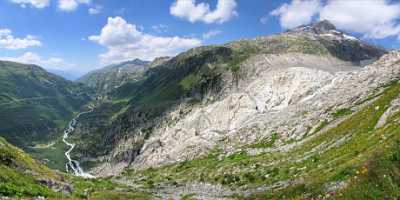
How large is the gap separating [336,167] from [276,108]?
116 m

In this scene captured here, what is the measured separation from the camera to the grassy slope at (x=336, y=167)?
2752cm

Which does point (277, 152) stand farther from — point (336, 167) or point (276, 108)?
point (276, 108)

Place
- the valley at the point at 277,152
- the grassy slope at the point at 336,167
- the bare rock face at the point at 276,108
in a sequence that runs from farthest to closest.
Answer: the bare rock face at the point at 276,108 → the valley at the point at 277,152 → the grassy slope at the point at 336,167

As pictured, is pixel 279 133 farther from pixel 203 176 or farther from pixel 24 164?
pixel 24 164

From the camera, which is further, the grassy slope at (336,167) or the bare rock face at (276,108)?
the bare rock face at (276,108)

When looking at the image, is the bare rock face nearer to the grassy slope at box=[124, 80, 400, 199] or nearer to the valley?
the valley

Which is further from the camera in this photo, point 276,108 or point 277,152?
point 276,108

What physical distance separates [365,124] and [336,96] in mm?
52766

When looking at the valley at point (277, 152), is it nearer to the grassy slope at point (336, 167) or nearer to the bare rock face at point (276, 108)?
the grassy slope at point (336, 167)

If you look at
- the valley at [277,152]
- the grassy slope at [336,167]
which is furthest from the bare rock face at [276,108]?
the grassy slope at [336,167]

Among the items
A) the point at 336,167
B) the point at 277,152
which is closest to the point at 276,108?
the point at 277,152

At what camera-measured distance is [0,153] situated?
184 feet

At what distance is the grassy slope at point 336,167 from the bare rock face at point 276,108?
68.8 ft

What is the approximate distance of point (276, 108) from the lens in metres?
165
